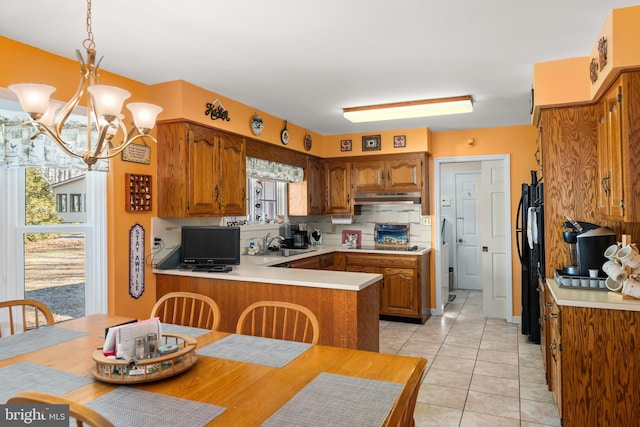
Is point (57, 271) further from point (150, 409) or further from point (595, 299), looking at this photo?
point (595, 299)

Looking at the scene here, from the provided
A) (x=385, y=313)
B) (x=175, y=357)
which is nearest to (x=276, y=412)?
(x=175, y=357)

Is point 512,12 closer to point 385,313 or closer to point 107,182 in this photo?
point 107,182

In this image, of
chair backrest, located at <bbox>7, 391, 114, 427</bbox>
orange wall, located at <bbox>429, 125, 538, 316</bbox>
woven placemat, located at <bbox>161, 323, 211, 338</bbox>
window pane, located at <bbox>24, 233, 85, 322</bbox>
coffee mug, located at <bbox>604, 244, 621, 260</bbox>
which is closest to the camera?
chair backrest, located at <bbox>7, 391, 114, 427</bbox>

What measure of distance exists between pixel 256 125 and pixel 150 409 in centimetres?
322

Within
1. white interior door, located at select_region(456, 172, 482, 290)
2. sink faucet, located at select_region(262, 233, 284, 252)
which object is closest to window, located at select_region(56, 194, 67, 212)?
sink faucet, located at select_region(262, 233, 284, 252)

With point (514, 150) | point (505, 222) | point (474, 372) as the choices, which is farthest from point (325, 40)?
point (505, 222)

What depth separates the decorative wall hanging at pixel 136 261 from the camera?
3.21m

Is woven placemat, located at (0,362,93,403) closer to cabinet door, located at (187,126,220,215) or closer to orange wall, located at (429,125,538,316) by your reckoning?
cabinet door, located at (187,126,220,215)

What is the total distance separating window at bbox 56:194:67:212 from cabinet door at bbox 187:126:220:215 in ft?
2.75

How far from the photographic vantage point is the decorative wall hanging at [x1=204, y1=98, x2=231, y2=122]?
3.51 m

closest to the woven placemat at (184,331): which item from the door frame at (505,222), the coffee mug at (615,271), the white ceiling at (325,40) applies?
the white ceiling at (325,40)

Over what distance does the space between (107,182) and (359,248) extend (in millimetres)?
3350

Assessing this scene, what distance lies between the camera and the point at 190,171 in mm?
3344

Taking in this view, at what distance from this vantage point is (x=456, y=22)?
7.61 feet
